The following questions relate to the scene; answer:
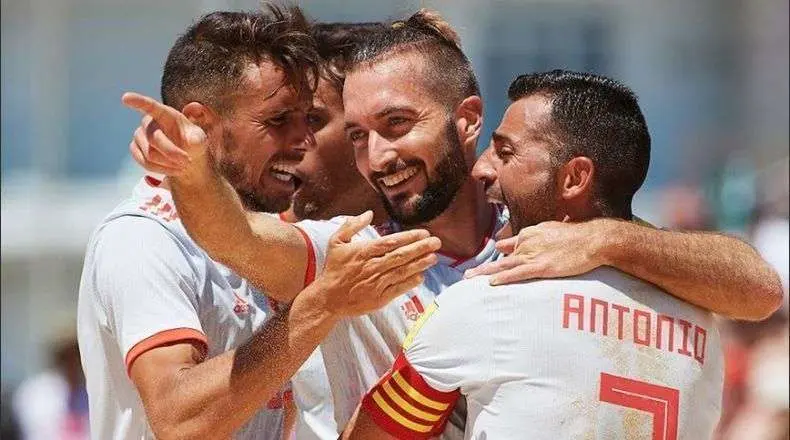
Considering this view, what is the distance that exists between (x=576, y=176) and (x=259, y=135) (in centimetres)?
129

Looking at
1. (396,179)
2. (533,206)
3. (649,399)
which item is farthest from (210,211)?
(649,399)

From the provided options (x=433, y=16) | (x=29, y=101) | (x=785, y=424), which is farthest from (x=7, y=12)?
(x=433, y=16)

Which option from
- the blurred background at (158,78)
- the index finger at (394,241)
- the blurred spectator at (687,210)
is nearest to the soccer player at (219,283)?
the index finger at (394,241)

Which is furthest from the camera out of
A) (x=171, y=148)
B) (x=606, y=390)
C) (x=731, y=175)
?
(x=731, y=175)

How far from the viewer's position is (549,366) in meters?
4.59

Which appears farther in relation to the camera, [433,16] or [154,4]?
[154,4]

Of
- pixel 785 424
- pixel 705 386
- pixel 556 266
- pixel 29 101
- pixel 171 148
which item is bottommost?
pixel 29 101

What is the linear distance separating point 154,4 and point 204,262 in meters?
15.4

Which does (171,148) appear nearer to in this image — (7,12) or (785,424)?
(785,424)

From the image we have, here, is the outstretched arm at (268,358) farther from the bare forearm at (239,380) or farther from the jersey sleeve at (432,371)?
the jersey sleeve at (432,371)

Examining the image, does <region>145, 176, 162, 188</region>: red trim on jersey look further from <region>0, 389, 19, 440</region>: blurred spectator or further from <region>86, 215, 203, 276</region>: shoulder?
<region>0, 389, 19, 440</region>: blurred spectator

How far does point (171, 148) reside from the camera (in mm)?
4320

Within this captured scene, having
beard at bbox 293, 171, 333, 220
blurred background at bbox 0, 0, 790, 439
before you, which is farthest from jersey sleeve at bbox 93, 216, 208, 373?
blurred background at bbox 0, 0, 790, 439

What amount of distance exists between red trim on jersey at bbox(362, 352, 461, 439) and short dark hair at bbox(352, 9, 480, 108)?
1.42 m
